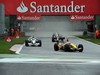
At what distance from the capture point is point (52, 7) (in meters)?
54.8

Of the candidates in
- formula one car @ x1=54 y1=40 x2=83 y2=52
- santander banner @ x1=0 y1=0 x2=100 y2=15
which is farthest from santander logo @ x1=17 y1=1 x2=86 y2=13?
formula one car @ x1=54 y1=40 x2=83 y2=52

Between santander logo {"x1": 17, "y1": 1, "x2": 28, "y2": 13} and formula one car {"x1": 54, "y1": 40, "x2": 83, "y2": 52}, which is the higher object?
santander logo {"x1": 17, "y1": 1, "x2": 28, "y2": 13}

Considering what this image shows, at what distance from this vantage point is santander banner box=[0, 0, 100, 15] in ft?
179

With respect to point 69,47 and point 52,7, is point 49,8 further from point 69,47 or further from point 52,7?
point 69,47

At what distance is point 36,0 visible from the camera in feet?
180

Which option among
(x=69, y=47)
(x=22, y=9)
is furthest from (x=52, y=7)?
(x=69, y=47)

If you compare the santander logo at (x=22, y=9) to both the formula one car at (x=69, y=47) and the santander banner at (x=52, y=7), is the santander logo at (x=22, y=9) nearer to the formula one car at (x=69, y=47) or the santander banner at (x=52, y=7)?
the santander banner at (x=52, y=7)

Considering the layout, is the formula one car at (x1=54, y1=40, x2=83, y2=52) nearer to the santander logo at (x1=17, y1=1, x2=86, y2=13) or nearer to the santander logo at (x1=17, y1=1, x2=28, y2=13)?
the santander logo at (x1=17, y1=1, x2=86, y2=13)

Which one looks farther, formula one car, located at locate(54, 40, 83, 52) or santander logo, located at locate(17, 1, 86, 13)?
santander logo, located at locate(17, 1, 86, 13)

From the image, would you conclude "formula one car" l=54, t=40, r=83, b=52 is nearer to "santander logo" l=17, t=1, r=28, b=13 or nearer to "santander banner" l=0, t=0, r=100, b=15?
"santander banner" l=0, t=0, r=100, b=15

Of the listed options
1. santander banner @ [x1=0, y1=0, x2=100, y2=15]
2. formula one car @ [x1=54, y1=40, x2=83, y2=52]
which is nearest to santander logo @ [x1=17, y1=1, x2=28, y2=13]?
santander banner @ [x1=0, y1=0, x2=100, y2=15]

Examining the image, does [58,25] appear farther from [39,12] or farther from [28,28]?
[39,12]

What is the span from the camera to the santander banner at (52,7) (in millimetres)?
54625

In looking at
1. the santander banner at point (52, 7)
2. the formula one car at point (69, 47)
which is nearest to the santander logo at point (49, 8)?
the santander banner at point (52, 7)
